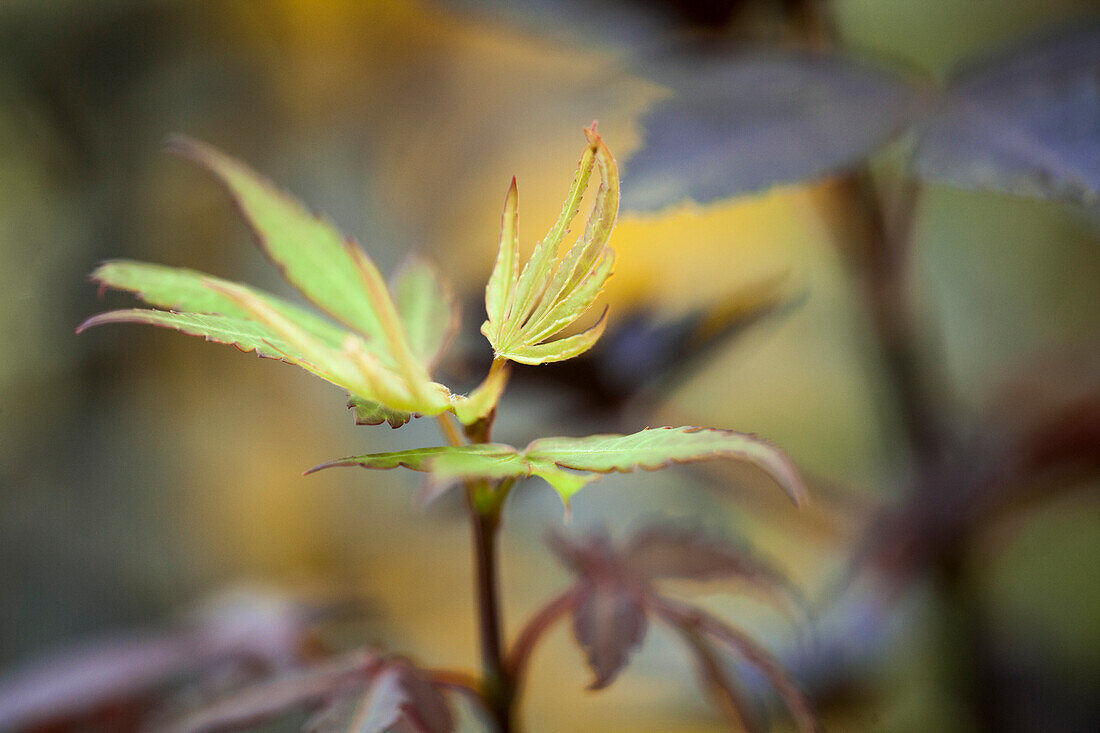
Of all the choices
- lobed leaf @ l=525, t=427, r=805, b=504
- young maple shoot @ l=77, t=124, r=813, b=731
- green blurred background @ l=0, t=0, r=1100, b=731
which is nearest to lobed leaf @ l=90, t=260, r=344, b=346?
young maple shoot @ l=77, t=124, r=813, b=731

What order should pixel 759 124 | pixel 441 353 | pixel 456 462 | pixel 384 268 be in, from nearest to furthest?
pixel 456 462, pixel 441 353, pixel 759 124, pixel 384 268

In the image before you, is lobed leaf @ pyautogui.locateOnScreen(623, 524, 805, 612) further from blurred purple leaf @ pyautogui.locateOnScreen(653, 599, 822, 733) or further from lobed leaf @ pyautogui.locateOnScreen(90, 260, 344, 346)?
lobed leaf @ pyautogui.locateOnScreen(90, 260, 344, 346)

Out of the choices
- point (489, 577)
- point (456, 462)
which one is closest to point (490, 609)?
point (489, 577)

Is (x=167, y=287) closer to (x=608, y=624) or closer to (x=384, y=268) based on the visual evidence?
(x=608, y=624)

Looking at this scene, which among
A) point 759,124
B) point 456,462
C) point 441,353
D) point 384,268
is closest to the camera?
point 456,462

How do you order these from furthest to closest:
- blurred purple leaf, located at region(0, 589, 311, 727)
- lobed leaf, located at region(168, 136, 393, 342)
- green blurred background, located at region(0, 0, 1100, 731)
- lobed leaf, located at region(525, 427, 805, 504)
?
green blurred background, located at region(0, 0, 1100, 731) < blurred purple leaf, located at region(0, 589, 311, 727) < lobed leaf, located at region(168, 136, 393, 342) < lobed leaf, located at region(525, 427, 805, 504)

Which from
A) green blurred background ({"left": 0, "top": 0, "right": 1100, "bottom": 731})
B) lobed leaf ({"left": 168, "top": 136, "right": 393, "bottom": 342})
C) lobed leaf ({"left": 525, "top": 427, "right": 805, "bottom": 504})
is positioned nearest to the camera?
lobed leaf ({"left": 525, "top": 427, "right": 805, "bottom": 504})

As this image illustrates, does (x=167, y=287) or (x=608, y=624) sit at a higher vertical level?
(x=167, y=287)
